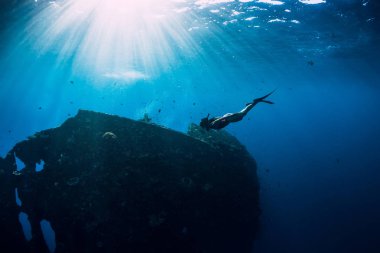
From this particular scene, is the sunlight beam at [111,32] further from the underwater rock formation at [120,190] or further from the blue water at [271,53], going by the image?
the underwater rock formation at [120,190]

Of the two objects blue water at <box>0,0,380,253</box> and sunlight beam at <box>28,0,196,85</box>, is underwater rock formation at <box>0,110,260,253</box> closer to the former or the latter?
blue water at <box>0,0,380,253</box>

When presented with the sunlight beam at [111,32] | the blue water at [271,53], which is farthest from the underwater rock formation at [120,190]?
the sunlight beam at [111,32]

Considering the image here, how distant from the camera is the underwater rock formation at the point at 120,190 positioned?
30.8 ft

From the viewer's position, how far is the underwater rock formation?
9375mm

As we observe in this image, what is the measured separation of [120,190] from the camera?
963 cm

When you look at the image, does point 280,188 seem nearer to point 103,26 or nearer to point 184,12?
point 184,12

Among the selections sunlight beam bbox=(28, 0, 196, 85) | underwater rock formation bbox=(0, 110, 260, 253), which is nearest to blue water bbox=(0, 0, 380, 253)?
sunlight beam bbox=(28, 0, 196, 85)

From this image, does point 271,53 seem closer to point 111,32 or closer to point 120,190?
point 111,32

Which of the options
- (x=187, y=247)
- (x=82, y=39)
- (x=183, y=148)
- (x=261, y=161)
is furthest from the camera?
(x=261, y=161)

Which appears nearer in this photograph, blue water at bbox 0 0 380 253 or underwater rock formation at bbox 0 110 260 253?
underwater rock formation at bbox 0 110 260 253

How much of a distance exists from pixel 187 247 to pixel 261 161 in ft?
90.7

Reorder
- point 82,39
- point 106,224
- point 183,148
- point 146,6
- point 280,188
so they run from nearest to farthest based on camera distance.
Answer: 1. point 106,224
2. point 183,148
3. point 146,6
4. point 280,188
5. point 82,39

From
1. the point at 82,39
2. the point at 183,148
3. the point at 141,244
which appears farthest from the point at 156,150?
the point at 82,39

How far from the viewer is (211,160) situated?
1178 centimetres
